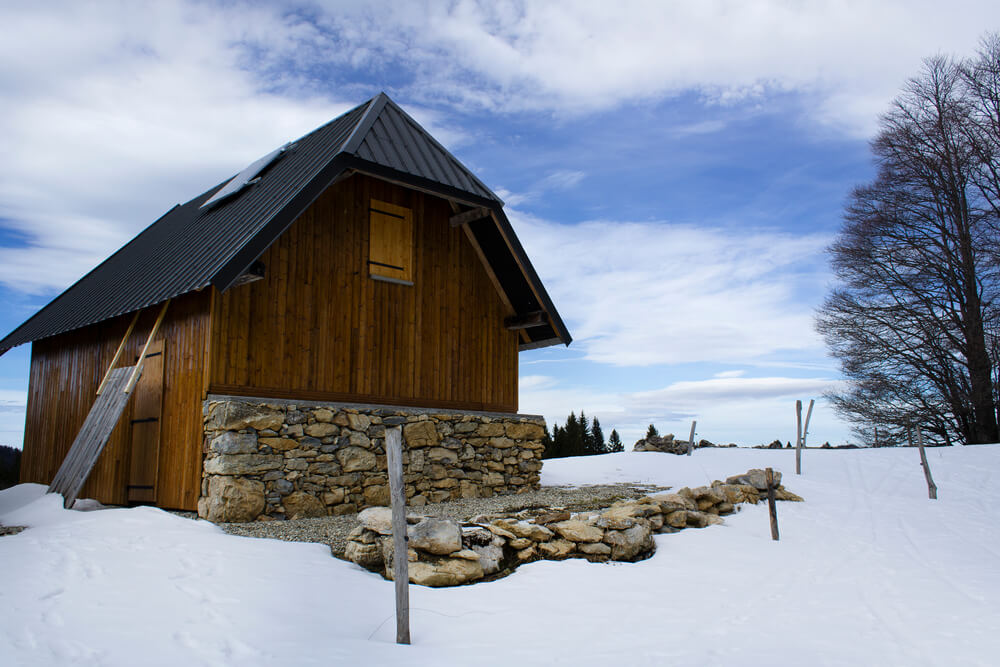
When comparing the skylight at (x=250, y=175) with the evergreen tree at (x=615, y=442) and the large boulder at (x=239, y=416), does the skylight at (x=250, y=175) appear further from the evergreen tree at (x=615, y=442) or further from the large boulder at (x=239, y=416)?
the evergreen tree at (x=615, y=442)

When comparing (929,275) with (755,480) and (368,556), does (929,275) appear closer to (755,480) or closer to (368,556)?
(755,480)

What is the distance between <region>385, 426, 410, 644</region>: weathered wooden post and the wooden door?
658 centimetres

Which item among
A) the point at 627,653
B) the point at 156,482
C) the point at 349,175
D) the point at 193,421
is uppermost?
the point at 349,175

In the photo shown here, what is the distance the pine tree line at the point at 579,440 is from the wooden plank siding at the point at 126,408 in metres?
20.7

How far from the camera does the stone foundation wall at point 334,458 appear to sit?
8.80 m

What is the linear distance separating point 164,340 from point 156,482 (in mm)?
2072

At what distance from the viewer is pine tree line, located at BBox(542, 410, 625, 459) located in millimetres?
32125

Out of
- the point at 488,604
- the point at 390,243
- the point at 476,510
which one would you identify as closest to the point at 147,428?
the point at 390,243

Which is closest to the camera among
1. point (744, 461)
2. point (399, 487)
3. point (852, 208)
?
point (399, 487)

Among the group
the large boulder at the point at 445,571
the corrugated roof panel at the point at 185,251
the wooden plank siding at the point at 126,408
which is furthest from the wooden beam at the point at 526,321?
the large boulder at the point at 445,571

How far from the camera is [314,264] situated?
10.3m

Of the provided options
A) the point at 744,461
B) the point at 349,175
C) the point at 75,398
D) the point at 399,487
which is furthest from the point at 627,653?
the point at 744,461

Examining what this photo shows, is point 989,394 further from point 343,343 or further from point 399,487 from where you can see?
point 399,487

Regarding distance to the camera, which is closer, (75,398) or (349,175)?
(349,175)
